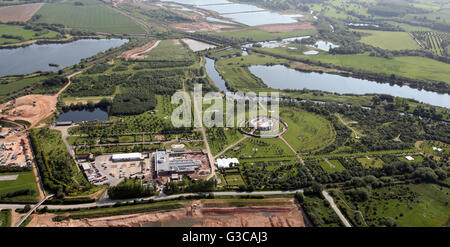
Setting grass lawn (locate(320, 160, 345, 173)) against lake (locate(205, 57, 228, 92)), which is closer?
grass lawn (locate(320, 160, 345, 173))

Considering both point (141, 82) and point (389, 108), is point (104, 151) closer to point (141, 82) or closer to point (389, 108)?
point (141, 82)

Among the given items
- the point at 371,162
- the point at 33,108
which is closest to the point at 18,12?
the point at 33,108

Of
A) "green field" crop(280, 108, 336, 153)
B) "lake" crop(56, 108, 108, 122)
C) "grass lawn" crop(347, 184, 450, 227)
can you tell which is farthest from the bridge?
"grass lawn" crop(347, 184, 450, 227)

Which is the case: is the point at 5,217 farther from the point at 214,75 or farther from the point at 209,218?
the point at 214,75

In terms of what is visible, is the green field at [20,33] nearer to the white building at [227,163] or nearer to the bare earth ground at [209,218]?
the bare earth ground at [209,218]

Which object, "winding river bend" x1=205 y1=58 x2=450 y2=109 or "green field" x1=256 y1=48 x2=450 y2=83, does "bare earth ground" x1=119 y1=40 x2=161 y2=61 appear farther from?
"green field" x1=256 y1=48 x2=450 y2=83

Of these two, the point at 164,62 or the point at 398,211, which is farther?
the point at 164,62

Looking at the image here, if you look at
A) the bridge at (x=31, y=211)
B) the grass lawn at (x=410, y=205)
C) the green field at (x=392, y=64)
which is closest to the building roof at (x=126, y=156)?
the bridge at (x=31, y=211)

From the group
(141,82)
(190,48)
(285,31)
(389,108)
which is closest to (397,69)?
(389,108)
